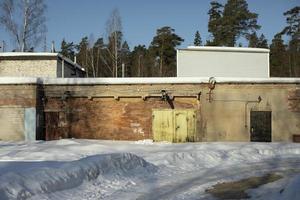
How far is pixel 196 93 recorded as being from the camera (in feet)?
91.8

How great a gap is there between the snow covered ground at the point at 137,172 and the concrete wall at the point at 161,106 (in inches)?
191

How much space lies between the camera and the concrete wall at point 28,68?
116 feet

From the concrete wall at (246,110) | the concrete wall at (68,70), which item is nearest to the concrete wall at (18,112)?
the concrete wall at (68,70)

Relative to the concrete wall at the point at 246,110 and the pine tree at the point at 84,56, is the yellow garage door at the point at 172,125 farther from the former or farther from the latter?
the pine tree at the point at 84,56

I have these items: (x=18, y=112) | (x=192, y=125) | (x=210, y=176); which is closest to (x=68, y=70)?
(x=18, y=112)

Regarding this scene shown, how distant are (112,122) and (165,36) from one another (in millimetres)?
40263

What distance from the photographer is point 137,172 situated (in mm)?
14859

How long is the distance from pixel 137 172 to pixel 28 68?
22.7 m

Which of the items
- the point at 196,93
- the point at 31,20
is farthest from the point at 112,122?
the point at 31,20

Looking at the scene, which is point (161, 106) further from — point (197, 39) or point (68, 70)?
point (197, 39)

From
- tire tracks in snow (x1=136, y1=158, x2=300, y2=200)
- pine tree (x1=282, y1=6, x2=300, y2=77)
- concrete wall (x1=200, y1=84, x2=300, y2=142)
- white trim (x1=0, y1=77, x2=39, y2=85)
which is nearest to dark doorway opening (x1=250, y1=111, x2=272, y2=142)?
concrete wall (x1=200, y1=84, x2=300, y2=142)

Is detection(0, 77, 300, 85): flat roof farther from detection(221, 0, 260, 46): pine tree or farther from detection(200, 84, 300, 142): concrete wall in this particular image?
detection(221, 0, 260, 46): pine tree

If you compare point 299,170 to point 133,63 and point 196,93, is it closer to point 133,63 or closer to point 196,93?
point 196,93

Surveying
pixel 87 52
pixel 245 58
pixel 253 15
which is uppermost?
pixel 253 15
